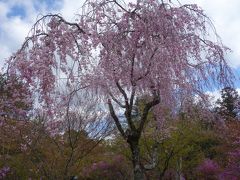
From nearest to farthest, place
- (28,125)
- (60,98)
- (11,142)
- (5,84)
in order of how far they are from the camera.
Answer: (5,84), (60,98), (28,125), (11,142)

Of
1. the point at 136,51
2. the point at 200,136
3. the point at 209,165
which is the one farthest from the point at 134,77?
the point at 200,136

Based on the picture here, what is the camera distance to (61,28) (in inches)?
290

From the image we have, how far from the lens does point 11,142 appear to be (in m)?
Answer: 18.2

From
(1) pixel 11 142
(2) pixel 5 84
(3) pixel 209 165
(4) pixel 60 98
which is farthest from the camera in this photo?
(3) pixel 209 165

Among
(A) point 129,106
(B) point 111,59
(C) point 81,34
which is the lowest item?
(A) point 129,106

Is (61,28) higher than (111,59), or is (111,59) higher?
(61,28)

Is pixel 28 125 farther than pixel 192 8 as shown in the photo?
Yes

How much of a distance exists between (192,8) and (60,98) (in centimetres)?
284

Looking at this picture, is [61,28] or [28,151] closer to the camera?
[61,28]

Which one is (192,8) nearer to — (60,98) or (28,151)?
(60,98)

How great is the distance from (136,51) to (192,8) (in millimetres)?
1259

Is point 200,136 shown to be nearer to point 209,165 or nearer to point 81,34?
point 209,165

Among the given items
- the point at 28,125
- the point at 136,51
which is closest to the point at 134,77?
the point at 136,51

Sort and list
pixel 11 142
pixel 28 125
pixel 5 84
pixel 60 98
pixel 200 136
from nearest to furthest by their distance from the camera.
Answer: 1. pixel 5 84
2. pixel 60 98
3. pixel 28 125
4. pixel 11 142
5. pixel 200 136
